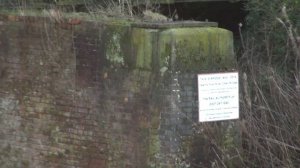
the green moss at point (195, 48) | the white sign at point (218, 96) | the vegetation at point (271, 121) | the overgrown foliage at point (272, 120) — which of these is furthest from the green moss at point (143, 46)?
the overgrown foliage at point (272, 120)

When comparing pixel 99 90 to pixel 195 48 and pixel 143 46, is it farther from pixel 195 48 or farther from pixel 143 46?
pixel 195 48

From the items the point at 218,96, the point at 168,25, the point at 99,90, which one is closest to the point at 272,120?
the point at 218,96

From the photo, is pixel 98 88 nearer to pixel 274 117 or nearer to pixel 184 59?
pixel 184 59

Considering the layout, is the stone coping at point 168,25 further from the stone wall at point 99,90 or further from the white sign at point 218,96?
the white sign at point 218,96

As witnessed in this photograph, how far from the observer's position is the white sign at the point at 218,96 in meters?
6.54

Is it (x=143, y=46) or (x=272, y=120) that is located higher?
(x=143, y=46)

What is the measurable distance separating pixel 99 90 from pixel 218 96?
4.36 feet

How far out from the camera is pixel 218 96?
6625 millimetres

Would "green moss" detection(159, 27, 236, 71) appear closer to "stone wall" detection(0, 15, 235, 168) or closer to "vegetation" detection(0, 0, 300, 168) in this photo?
"stone wall" detection(0, 15, 235, 168)

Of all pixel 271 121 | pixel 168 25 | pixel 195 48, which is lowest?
pixel 271 121

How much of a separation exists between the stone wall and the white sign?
3.6 inches

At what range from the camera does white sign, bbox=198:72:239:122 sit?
6539 mm

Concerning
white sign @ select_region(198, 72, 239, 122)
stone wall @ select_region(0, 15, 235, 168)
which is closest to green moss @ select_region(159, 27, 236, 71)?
stone wall @ select_region(0, 15, 235, 168)

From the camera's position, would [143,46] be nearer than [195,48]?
No
